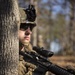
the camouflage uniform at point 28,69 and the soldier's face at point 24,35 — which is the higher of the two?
the soldier's face at point 24,35

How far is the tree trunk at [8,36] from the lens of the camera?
4.70 m

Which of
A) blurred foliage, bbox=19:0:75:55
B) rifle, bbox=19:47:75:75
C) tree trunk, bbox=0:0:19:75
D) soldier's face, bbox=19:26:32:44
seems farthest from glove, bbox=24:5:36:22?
blurred foliage, bbox=19:0:75:55

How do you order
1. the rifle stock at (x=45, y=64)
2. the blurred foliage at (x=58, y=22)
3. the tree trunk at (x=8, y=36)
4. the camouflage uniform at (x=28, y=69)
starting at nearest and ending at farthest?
the tree trunk at (x=8, y=36) < the rifle stock at (x=45, y=64) < the camouflage uniform at (x=28, y=69) < the blurred foliage at (x=58, y=22)

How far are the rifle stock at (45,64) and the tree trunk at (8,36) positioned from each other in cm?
113

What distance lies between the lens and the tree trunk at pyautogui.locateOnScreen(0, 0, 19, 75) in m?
4.70

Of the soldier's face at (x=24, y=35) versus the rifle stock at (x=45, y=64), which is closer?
the rifle stock at (x=45, y=64)

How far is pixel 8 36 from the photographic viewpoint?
4711 millimetres

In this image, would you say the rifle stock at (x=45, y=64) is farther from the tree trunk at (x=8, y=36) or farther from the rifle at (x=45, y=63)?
the tree trunk at (x=8, y=36)

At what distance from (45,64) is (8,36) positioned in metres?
1.33

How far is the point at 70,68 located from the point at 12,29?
146 centimetres

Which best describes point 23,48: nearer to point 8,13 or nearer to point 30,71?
point 30,71

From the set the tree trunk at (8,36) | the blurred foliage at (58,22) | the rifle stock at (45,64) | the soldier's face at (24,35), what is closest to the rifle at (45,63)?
the rifle stock at (45,64)

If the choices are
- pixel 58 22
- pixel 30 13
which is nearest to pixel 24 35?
pixel 30 13

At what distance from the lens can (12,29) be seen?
4.71 metres
